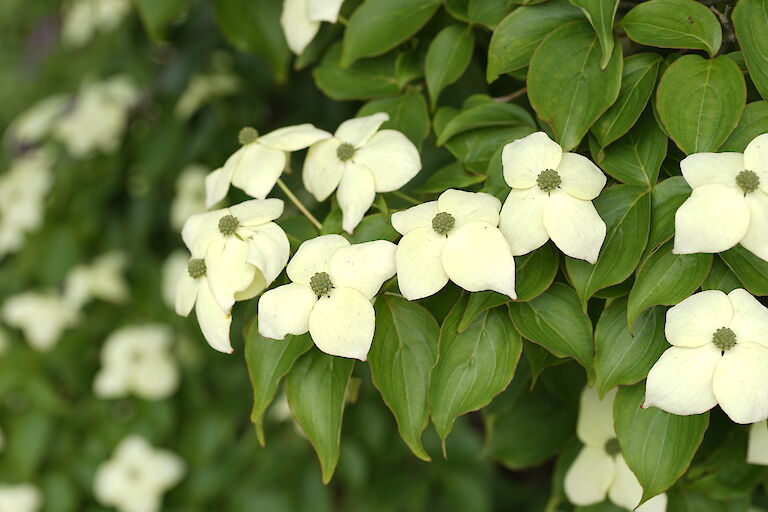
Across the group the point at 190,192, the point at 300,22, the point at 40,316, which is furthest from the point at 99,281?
the point at 300,22

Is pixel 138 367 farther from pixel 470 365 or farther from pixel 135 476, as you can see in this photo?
pixel 470 365

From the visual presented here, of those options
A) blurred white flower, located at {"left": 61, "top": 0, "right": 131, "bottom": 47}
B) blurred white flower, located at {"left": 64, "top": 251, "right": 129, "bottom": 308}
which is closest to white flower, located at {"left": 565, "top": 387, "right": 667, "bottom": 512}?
blurred white flower, located at {"left": 64, "top": 251, "right": 129, "bottom": 308}

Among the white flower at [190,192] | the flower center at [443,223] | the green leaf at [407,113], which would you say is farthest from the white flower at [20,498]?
the flower center at [443,223]

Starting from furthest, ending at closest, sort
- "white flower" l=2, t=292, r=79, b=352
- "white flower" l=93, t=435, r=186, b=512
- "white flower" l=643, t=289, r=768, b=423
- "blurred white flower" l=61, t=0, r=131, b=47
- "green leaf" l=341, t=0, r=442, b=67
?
"blurred white flower" l=61, t=0, r=131, b=47 < "white flower" l=2, t=292, r=79, b=352 < "white flower" l=93, t=435, r=186, b=512 < "green leaf" l=341, t=0, r=442, b=67 < "white flower" l=643, t=289, r=768, b=423

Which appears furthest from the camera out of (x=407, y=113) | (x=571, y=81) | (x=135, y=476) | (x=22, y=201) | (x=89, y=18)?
(x=89, y=18)

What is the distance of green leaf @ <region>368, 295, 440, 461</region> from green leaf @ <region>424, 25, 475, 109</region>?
8.2 inches

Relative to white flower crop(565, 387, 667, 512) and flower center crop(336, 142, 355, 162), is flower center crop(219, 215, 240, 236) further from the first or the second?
white flower crop(565, 387, 667, 512)

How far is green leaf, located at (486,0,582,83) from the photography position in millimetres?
643

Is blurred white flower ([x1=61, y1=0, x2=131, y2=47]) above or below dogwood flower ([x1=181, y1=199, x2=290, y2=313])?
below

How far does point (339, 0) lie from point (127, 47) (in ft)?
2.90

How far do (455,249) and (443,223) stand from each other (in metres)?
0.02

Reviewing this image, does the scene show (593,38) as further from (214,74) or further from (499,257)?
(214,74)

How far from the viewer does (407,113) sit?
28.2 inches

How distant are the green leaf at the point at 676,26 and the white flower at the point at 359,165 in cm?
19
